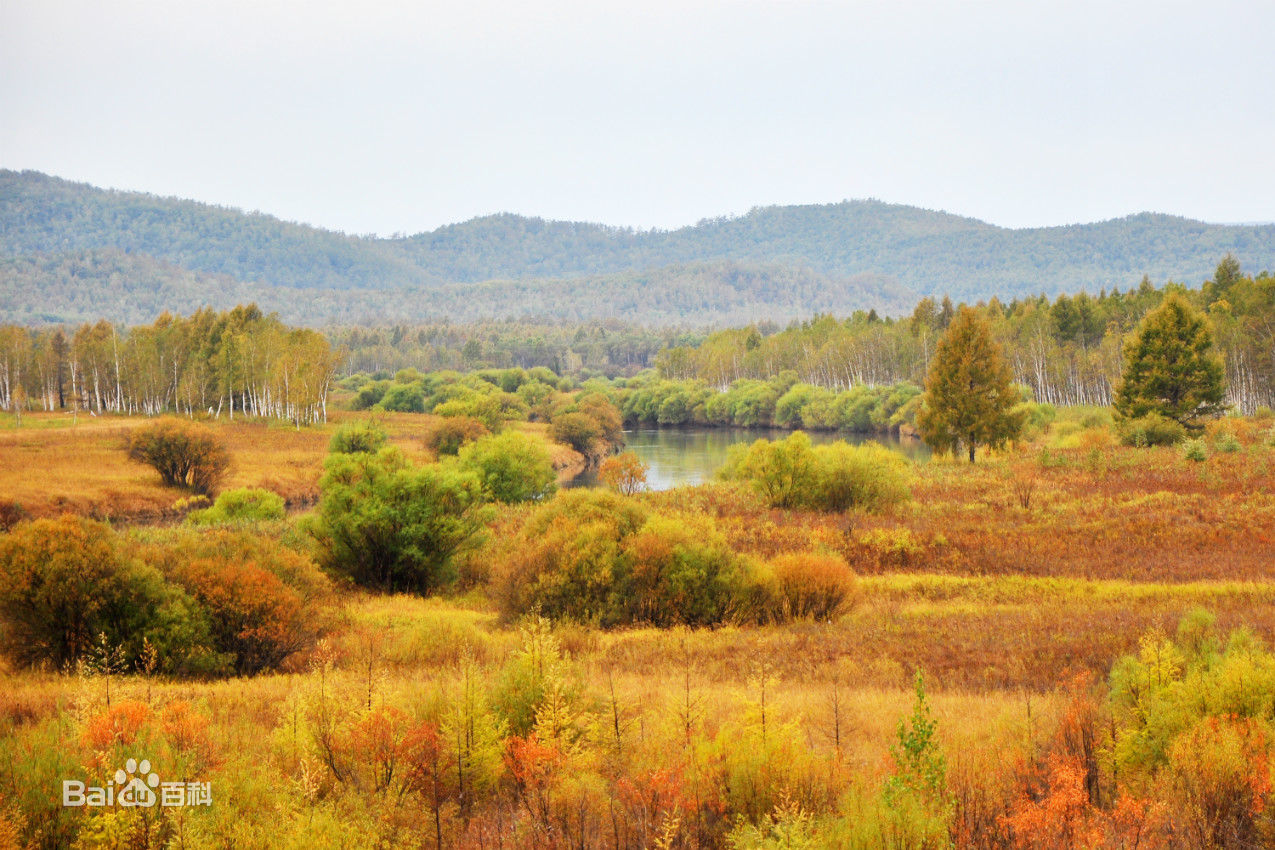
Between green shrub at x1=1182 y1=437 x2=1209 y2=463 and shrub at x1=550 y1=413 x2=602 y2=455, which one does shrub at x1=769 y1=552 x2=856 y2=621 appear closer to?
green shrub at x1=1182 y1=437 x2=1209 y2=463

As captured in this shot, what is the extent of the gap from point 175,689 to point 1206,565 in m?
23.6

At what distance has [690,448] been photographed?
86062mm

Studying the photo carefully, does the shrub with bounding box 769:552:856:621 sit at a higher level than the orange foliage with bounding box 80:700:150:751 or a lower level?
lower

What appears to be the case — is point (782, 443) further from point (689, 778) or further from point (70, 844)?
point (70, 844)

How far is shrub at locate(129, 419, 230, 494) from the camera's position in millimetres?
47688

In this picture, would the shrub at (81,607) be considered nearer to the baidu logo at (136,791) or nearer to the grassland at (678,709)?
the grassland at (678,709)

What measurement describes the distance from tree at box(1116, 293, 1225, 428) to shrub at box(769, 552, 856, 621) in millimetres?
38038

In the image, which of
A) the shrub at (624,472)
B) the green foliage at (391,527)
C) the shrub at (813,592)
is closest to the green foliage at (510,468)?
the shrub at (624,472)

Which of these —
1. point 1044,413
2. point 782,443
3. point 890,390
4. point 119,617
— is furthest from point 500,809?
point 890,390

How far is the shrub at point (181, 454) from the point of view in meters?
47.7

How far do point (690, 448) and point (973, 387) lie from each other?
128ft

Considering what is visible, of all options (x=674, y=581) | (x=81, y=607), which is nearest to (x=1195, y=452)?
(x=674, y=581)

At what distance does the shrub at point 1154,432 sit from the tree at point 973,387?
5.70m

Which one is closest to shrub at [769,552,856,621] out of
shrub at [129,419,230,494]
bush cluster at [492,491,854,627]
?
bush cluster at [492,491,854,627]
